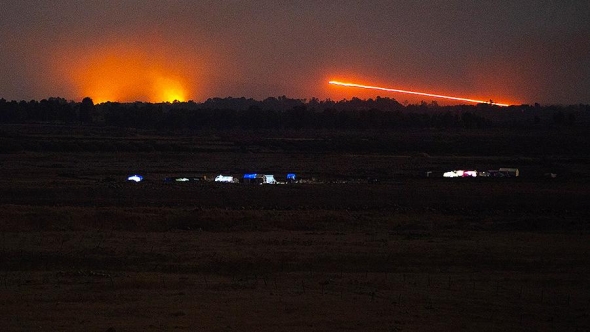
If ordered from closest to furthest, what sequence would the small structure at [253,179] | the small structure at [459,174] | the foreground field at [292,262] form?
the foreground field at [292,262] < the small structure at [253,179] < the small structure at [459,174]

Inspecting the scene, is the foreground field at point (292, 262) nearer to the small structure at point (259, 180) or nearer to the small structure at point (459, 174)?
the small structure at point (259, 180)

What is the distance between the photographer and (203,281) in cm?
1820

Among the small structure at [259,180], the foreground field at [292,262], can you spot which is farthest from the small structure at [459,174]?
the small structure at [259,180]

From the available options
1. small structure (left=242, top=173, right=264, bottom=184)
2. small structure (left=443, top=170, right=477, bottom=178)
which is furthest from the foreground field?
small structure (left=443, top=170, right=477, bottom=178)

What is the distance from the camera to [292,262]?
21156 millimetres

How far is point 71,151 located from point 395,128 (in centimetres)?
8943

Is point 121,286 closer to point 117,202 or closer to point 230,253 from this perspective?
point 230,253

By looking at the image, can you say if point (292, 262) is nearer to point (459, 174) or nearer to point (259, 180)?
point (259, 180)

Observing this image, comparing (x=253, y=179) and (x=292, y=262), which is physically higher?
(x=292, y=262)

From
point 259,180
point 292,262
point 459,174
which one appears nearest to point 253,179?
point 259,180

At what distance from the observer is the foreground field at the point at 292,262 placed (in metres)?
14.5

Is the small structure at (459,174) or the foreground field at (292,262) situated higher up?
the foreground field at (292,262)

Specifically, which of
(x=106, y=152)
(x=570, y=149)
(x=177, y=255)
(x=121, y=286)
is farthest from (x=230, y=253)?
(x=570, y=149)

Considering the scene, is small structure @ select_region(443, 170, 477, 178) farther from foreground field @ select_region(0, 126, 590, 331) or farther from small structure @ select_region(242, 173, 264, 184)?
small structure @ select_region(242, 173, 264, 184)
